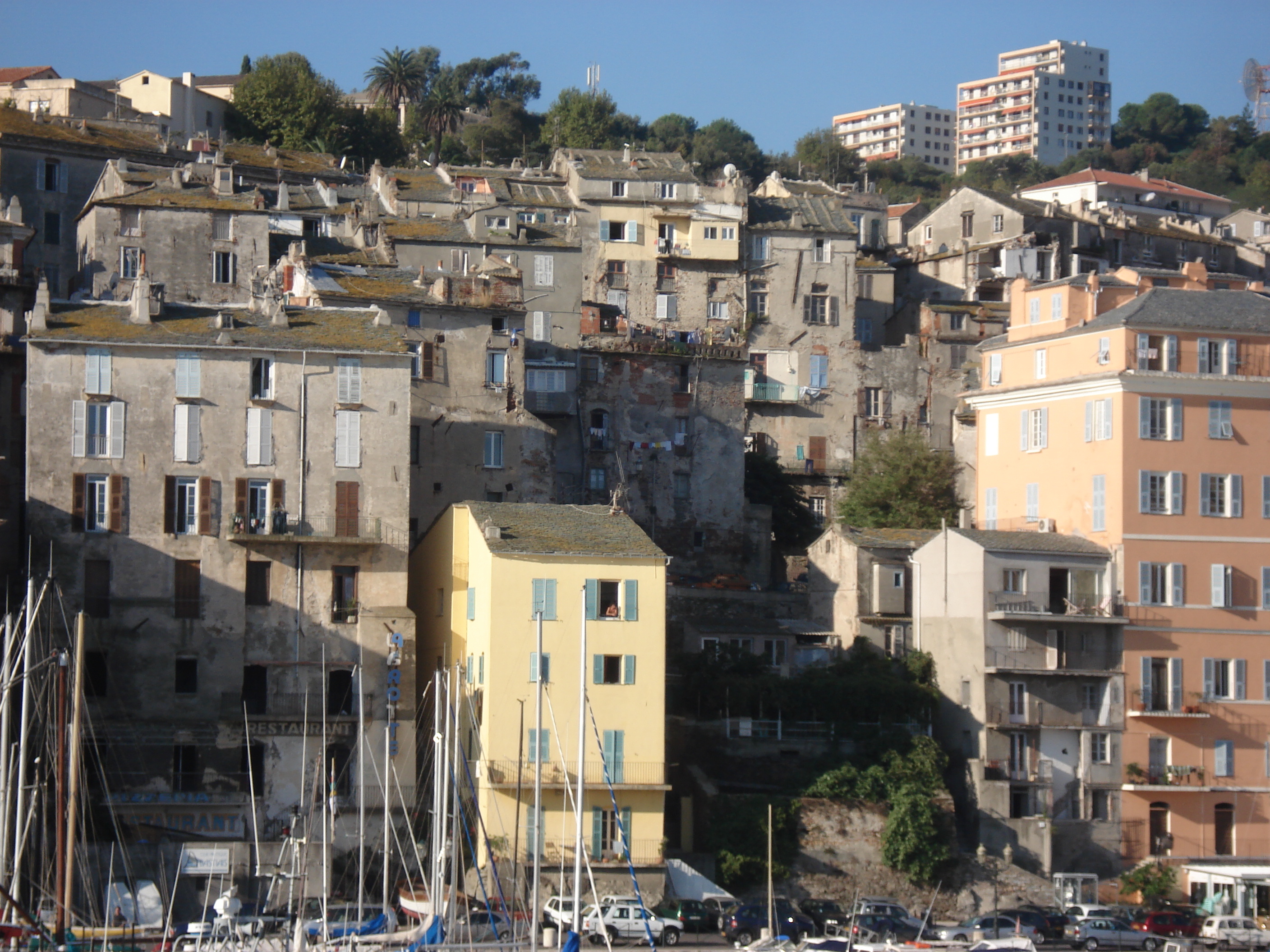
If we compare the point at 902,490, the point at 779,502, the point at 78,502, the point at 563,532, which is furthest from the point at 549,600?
the point at 779,502

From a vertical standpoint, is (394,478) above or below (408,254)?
below

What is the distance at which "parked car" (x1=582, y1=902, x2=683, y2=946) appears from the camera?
52.1m

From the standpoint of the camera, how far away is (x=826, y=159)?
538 ft

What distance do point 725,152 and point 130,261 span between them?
8703 centimetres

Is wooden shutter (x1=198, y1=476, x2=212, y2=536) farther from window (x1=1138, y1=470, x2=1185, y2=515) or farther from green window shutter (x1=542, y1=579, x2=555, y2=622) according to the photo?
window (x1=1138, y1=470, x2=1185, y2=515)

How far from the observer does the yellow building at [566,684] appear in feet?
184

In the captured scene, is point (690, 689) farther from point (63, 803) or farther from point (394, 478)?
point (63, 803)

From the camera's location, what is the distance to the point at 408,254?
277ft

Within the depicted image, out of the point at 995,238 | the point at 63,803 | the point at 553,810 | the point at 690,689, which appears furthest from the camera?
the point at 995,238

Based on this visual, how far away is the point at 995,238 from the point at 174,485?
59.2 meters

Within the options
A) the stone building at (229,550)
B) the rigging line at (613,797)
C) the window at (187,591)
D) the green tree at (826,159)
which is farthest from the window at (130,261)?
the green tree at (826,159)

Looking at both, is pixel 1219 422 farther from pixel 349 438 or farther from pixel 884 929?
pixel 349 438

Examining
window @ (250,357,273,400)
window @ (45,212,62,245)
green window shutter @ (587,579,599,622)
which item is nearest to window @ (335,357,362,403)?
window @ (250,357,273,400)

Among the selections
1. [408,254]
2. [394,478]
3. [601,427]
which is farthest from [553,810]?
[408,254]
